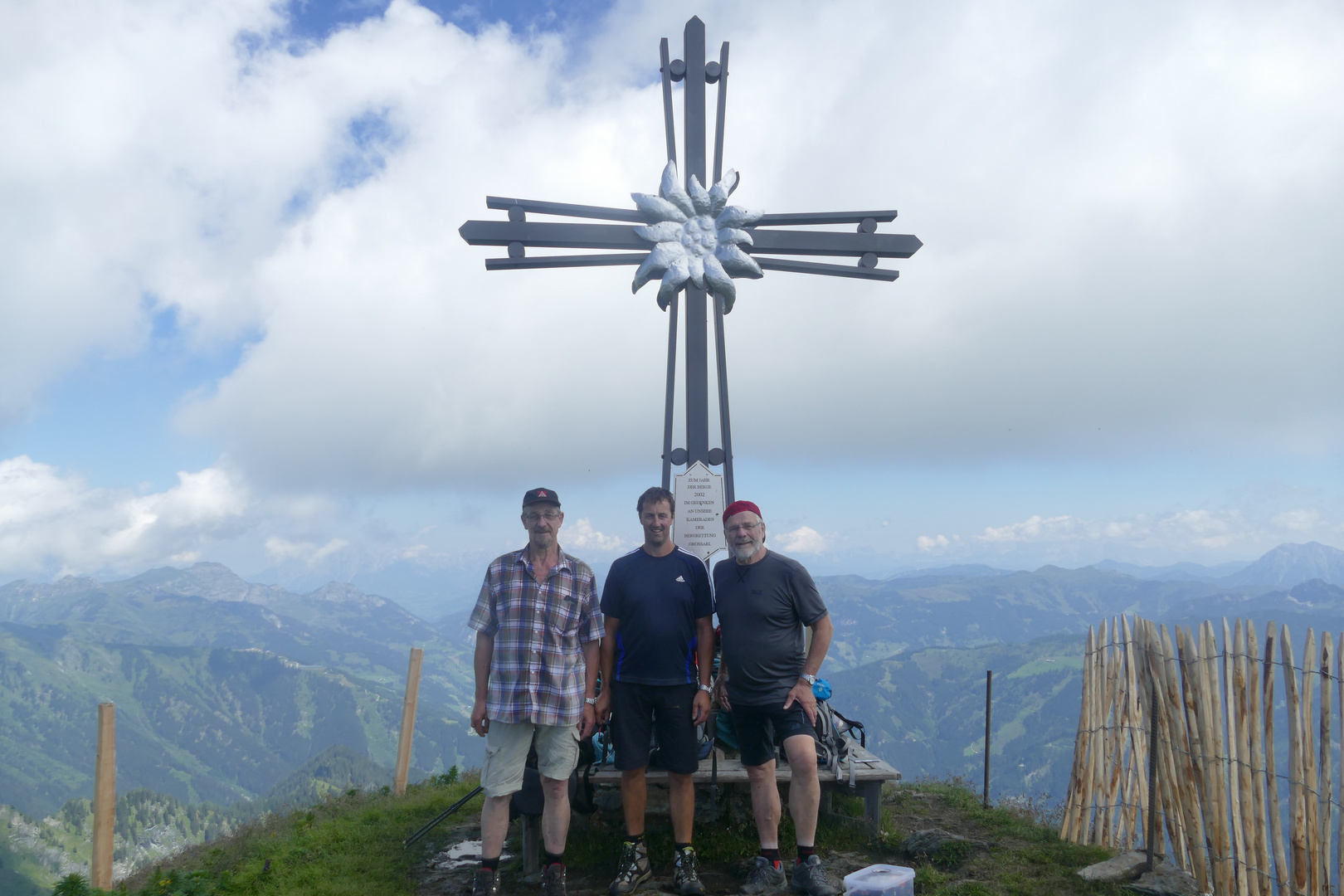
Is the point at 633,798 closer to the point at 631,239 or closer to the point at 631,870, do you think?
the point at 631,870

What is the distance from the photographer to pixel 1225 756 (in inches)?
188

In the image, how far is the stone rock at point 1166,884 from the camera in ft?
15.3

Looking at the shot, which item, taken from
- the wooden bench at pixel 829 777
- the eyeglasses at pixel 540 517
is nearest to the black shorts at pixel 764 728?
the wooden bench at pixel 829 777

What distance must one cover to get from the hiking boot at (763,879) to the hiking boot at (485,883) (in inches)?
58.1

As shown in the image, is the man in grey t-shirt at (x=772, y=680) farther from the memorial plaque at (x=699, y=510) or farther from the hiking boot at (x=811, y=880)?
the memorial plaque at (x=699, y=510)

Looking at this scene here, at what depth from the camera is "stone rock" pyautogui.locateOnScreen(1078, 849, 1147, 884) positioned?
192 inches

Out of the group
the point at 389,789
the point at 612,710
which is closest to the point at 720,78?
the point at 612,710

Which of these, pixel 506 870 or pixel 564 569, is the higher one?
pixel 564 569

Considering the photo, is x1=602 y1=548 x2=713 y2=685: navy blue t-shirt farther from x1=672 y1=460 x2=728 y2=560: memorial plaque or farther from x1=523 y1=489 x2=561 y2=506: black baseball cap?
x1=672 y1=460 x2=728 y2=560: memorial plaque

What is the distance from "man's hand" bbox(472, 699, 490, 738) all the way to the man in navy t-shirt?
0.69m

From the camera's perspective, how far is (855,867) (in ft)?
17.6

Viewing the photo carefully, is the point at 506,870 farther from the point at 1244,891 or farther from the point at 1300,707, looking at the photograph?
the point at 1300,707

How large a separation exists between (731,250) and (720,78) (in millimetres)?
1702

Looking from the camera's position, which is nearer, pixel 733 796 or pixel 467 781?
pixel 733 796
